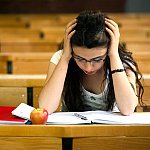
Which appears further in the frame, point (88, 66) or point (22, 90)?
point (22, 90)

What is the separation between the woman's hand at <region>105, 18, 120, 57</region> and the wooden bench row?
0.49 meters

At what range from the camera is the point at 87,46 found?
6.43 feet

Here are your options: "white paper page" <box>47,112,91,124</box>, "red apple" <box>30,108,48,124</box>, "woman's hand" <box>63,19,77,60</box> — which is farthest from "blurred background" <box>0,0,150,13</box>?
"red apple" <box>30,108,48,124</box>

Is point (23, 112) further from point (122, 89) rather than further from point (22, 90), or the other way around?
point (22, 90)

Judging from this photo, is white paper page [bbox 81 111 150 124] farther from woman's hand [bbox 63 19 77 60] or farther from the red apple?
woman's hand [bbox 63 19 77 60]

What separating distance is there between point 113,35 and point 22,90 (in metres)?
0.67

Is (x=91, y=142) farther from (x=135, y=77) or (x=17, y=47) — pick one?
(x=17, y=47)

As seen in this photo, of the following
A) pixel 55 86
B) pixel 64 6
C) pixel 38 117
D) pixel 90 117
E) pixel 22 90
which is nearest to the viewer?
pixel 38 117

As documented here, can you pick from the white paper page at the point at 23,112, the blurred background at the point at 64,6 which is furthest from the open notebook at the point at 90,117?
the blurred background at the point at 64,6

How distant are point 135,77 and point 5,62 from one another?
1.34 meters

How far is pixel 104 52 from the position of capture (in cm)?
201

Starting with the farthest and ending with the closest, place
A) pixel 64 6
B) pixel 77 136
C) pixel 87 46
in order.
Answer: pixel 64 6 → pixel 87 46 → pixel 77 136

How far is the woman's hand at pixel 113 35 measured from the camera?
2.01m

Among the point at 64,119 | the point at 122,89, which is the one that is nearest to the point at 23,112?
the point at 64,119
